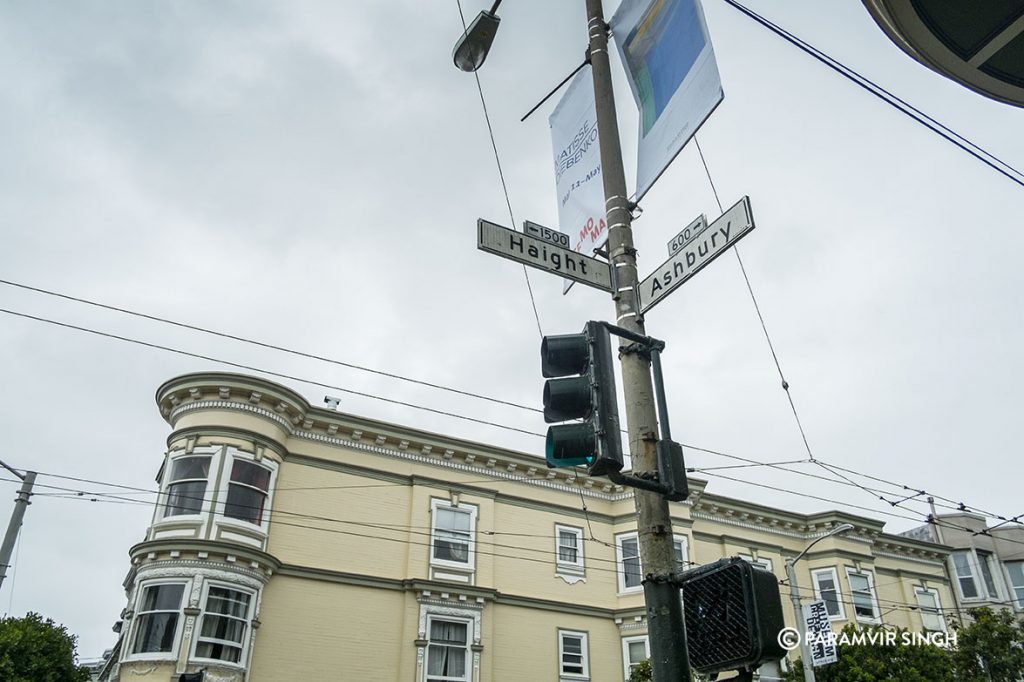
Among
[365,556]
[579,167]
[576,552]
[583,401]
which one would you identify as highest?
[576,552]

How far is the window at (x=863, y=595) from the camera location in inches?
1252

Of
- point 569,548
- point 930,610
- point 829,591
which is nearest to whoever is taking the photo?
point 569,548

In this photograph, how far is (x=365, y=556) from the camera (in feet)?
76.4

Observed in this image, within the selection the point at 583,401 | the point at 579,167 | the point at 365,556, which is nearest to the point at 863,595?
the point at 365,556

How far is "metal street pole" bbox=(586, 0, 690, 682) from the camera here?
488 centimetres

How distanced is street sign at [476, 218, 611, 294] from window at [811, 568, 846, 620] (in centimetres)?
2898

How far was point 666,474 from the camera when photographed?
530 centimetres

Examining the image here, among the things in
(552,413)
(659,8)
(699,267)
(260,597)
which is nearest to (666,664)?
(552,413)

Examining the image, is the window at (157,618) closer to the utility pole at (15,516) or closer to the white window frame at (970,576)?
the utility pole at (15,516)

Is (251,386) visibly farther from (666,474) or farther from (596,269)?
(666,474)

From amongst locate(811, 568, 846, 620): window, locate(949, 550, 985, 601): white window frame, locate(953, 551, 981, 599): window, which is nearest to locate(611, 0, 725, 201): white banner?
locate(811, 568, 846, 620): window

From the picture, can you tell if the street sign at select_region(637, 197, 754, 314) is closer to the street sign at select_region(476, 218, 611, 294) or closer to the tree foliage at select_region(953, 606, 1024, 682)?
the street sign at select_region(476, 218, 611, 294)

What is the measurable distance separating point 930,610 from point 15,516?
1392 inches

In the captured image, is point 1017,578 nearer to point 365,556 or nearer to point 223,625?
point 365,556
